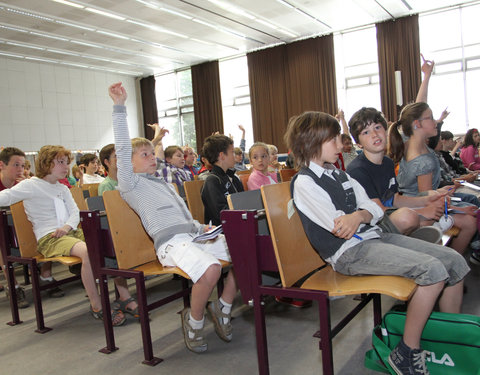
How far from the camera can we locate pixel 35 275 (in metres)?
2.56

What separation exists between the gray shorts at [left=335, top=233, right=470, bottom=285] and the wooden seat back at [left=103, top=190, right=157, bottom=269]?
1.10m


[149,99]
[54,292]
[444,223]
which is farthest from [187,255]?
[149,99]

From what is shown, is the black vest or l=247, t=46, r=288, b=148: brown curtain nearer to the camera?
the black vest

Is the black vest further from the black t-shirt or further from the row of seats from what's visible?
the black t-shirt

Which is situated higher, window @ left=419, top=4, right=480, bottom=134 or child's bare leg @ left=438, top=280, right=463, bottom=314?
window @ left=419, top=4, right=480, bottom=134

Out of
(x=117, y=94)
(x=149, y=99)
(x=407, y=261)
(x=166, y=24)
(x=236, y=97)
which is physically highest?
(x=166, y=24)

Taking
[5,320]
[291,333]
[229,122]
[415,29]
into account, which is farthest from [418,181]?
[229,122]

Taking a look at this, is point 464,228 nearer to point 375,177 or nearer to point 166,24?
point 375,177

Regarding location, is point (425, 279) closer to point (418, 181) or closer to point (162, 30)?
point (418, 181)

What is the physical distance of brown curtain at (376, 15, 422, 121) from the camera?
29.8 feet

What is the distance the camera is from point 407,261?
150 centimetres

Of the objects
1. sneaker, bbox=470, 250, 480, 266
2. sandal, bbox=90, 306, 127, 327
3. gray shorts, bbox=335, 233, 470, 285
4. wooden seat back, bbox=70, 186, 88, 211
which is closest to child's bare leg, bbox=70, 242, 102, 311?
sandal, bbox=90, 306, 127, 327

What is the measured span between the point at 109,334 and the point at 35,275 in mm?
721

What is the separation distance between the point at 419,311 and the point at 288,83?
982 centimetres
